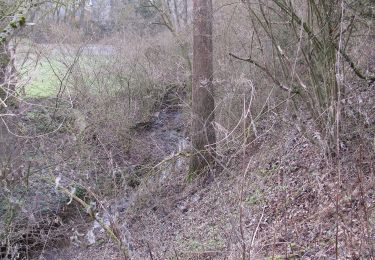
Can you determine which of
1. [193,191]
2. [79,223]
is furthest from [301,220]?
[79,223]

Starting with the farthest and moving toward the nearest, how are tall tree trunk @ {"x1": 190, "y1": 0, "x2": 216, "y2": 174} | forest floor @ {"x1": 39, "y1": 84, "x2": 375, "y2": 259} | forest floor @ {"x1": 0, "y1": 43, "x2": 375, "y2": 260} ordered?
tall tree trunk @ {"x1": 190, "y1": 0, "x2": 216, "y2": 174} < forest floor @ {"x1": 0, "y1": 43, "x2": 375, "y2": 260} < forest floor @ {"x1": 39, "y1": 84, "x2": 375, "y2": 259}

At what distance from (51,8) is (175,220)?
5.65m

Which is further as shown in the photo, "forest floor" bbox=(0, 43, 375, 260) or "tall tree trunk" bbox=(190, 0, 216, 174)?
"tall tree trunk" bbox=(190, 0, 216, 174)

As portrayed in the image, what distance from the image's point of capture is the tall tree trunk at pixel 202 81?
390 inches

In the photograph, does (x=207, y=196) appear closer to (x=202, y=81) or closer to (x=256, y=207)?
(x=202, y=81)

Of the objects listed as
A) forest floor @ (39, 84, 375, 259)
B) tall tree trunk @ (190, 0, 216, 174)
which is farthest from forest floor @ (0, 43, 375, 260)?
tall tree trunk @ (190, 0, 216, 174)

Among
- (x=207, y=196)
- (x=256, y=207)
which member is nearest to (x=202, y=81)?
(x=207, y=196)

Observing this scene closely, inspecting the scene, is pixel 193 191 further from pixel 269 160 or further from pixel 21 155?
pixel 21 155

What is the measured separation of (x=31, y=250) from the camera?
29.4ft

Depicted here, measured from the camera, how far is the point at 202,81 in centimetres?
976

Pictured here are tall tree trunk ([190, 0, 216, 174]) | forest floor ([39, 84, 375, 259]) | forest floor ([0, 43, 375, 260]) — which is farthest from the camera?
tall tree trunk ([190, 0, 216, 174])

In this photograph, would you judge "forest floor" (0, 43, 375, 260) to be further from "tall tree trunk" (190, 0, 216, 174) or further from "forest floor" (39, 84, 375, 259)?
"tall tree trunk" (190, 0, 216, 174)

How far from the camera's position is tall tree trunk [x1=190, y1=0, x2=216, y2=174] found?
32.5ft

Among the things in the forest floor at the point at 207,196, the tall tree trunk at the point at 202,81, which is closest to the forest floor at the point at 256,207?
the forest floor at the point at 207,196
